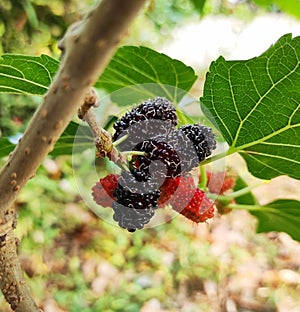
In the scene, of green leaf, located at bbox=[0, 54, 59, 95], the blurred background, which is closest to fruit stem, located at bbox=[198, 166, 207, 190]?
green leaf, located at bbox=[0, 54, 59, 95]

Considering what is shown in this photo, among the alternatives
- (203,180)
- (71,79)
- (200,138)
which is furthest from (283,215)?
(71,79)

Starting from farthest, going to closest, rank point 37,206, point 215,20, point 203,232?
point 215,20 → point 203,232 → point 37,206

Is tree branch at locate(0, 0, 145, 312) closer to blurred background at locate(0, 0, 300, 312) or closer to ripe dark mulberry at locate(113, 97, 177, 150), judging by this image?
ripe dark mulberry at locate(113, 97, 177, 150)

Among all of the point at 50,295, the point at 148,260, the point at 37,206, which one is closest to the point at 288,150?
the point at 37,206

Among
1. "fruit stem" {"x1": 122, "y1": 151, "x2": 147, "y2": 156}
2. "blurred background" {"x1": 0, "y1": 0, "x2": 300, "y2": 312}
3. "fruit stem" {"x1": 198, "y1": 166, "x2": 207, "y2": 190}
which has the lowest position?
"blurred background" {"x1": 0, "y1": 0, "x2": 300, "y2": 312}

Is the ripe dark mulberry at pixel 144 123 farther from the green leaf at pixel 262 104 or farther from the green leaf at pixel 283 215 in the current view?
the green leaf at pixel 283 215

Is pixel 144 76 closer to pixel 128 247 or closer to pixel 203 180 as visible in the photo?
pixel 203 180

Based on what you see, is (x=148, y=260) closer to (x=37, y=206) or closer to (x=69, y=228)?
(x=69, y=228)
